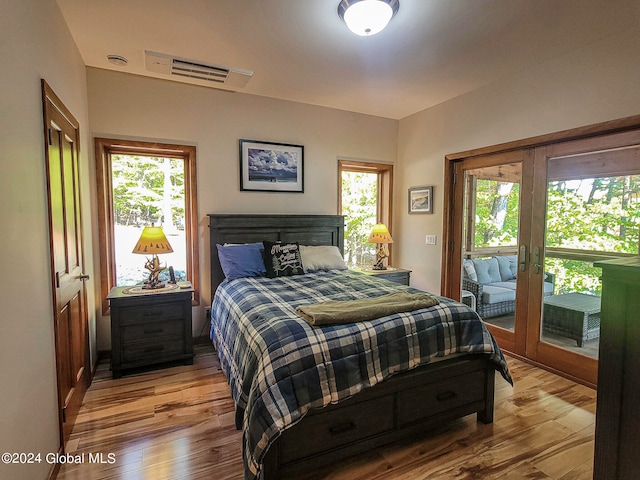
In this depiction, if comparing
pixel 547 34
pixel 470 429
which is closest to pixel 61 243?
pixel 470 429

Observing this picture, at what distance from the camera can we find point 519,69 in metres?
2.97

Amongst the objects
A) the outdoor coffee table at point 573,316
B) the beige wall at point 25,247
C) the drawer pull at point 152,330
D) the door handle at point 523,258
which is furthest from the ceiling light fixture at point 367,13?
the drawer pull at point 152,330

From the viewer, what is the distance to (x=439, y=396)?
79.7 inches

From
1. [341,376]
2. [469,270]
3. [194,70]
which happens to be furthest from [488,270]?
[194,70]

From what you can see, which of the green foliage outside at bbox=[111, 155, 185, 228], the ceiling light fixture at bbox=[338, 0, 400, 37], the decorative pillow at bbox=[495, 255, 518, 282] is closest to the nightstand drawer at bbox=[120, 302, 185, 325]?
the green foliage outside at bbox=[111, 155, 185, 228]

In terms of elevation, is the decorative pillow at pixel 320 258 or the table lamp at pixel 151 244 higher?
the table lamp at pixel 151 244

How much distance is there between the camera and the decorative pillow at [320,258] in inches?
137

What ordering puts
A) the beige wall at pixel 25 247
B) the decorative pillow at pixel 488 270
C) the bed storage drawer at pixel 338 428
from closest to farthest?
the beige wall at pixel 25 247, the bed storage drawer at pixel 338 428, the decorative pillow at pixel 488 270

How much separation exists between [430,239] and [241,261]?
90.6 inches

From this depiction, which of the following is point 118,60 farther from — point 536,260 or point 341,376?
point 536,260

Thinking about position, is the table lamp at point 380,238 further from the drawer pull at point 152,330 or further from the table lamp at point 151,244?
the drawer pull at point 152,330

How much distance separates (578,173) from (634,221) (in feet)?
1.77

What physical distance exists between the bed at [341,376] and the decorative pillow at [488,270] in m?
1.50

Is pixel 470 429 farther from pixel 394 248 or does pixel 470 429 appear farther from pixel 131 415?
pixel 394 248
